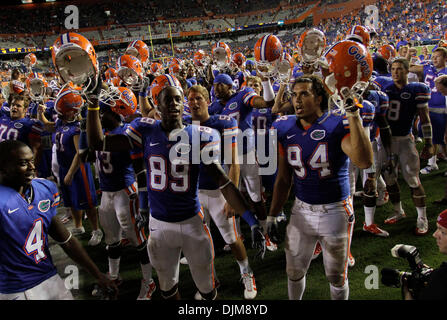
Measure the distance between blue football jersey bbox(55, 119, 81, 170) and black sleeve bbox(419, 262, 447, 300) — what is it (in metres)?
4.51

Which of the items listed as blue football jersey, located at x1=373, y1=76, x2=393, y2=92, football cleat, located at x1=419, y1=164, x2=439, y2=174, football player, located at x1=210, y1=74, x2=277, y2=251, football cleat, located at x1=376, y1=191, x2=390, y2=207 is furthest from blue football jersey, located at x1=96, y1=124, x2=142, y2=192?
football cleat, located at x1=419, y1=164, x2=439, y2=174

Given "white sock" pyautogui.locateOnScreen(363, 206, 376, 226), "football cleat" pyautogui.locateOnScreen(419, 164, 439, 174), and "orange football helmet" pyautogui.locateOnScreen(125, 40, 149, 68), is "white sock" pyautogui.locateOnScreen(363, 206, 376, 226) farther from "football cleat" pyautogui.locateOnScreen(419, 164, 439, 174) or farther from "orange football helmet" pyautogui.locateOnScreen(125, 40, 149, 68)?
"orange football helmet" pyautogui.locateOnScreen(125, 40, 149, 68)

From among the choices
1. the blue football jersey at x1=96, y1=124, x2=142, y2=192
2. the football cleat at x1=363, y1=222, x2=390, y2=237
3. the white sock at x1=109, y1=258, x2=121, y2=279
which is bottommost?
the white sock at x1=109, y1=258, x2=121, y2=279

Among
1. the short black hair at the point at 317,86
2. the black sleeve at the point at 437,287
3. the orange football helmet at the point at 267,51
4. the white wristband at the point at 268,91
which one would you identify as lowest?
the black sleeve at the point at 437,287

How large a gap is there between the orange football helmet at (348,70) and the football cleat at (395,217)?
3.48 meters

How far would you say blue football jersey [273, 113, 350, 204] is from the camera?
2.47 meters

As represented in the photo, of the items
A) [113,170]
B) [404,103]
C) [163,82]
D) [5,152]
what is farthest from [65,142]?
[404,103]

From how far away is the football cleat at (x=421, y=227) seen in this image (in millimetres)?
4418

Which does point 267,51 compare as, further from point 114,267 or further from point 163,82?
point 114,267

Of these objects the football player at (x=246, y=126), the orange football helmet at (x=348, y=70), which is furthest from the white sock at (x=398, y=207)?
the orange football helmet at (x=348, y=70)

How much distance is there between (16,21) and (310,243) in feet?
156

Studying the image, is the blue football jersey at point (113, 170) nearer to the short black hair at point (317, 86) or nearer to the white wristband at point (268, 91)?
the white wristband at point (268, 91)

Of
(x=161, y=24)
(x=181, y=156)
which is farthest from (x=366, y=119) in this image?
(x=161, y=24)

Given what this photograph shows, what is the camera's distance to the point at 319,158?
2.52 m
